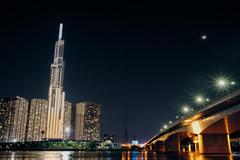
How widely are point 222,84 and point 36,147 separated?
17603 cm

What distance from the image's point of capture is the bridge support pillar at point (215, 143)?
68.2m

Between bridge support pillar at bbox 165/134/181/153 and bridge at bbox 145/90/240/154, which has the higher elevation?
bridge at bbox 145/90/240/154

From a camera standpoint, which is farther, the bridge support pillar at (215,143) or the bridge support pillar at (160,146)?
the bridge support pillar at (160,146)

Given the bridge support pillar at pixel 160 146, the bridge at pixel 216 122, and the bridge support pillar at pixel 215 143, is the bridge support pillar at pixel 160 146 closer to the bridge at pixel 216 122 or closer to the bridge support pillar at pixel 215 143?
the bridge at pixel 216 122

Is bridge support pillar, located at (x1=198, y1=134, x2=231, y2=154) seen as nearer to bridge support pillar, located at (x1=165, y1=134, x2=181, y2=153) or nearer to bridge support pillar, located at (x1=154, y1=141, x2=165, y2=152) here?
bridge support pillar, located at (x1=165, y1=134, x2=181, y2=153)

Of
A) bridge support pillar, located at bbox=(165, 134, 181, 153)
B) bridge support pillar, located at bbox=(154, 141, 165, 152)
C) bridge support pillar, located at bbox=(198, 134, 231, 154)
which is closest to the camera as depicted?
bridge support pillar, located at bbox=(198, 134, 231, 154)

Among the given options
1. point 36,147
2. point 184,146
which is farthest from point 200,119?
point 36,147

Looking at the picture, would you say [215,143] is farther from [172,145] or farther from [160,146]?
[160,146]

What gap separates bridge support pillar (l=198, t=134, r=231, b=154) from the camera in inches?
2687

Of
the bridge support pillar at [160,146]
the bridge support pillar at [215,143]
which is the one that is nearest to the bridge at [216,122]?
the bridge support pillar at [215,143]

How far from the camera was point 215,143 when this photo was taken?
6869cm

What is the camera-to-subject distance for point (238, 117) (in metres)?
47.2

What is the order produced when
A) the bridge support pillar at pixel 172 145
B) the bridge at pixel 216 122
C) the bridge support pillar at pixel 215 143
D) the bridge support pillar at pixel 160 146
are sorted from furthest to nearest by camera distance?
the bridge support pillar at pixel 160 146, the bridge support pillar at pixel 172 145, the bridge support pillar at pixel 215 143, the bridge at pixel 216 122

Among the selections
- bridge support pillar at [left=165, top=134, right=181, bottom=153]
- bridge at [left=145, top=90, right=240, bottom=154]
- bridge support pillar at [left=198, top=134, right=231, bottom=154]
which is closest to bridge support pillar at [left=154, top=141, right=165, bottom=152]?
bridge support pillar at [left=165, top=134, right=181, bottom=153]
